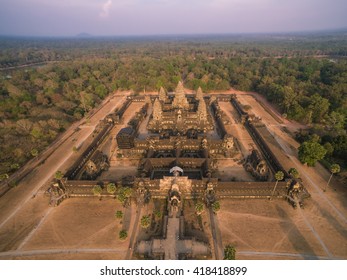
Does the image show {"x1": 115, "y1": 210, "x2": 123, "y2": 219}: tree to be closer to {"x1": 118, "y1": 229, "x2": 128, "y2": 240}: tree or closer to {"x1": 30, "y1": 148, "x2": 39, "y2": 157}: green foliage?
{"x1": 118, "y1": 229, "x2": 128, "y2": 240}: tree

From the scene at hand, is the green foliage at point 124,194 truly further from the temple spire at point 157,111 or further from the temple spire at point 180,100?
the temple spire at point 180,100

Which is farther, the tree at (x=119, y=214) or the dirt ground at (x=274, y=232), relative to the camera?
the tree at (x=119, y=214)

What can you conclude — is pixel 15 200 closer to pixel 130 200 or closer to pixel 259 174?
pixel 130 200

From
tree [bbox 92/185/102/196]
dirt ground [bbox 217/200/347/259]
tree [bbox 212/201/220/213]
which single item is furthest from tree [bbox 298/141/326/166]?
tree [bbox 92/185/102/196]

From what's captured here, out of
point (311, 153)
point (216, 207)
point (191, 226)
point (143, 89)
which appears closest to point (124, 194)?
point (191, 226)

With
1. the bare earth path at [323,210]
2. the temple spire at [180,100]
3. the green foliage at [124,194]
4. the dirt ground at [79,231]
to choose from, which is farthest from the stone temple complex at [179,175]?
the temple spire at [180,100]

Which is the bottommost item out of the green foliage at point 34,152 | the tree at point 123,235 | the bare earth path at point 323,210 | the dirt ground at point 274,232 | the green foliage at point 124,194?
the dirt ground at point 274,232

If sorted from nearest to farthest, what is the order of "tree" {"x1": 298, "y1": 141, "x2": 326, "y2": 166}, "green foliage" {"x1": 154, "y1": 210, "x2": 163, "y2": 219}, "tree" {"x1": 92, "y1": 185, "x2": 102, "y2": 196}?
"green foliage" {"x1": 154, "y1": 210, "x2": 163, "y2": 219}, "tree" {"x1": 92, "y1": 185, "x2": 102, "y2": 196}, "tree" {"x1": 298, "y1": 141, "x2": 326, "y2": 166}
